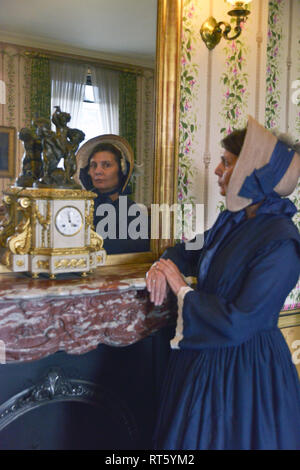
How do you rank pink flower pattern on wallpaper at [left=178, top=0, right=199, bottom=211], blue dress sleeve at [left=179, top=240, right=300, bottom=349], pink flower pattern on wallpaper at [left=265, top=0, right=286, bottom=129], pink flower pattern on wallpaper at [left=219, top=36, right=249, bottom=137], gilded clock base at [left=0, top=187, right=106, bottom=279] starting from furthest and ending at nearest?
pink flower pattern on wallpaper at [left=265, top=0, right=286, bottom=129] → pink flower pattern on wallpaper at [left=219, top=36, right=249, bottom=137] → pink flower pattern on wallpaper at [left=178, top=0, right=199, bottom=211] → gilded clock base at [left=0, top=187, right=106, bottom=279] → blue dress sleeve at [left=179, top=240, right=300, bottom=349]

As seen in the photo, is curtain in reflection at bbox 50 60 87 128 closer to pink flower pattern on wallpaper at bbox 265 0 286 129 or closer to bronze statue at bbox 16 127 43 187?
bronze statue at bbox 16 127 43 187

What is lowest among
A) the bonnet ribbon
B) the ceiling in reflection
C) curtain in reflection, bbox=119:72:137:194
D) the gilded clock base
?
the gilded clock base

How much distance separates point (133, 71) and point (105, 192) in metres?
0.56

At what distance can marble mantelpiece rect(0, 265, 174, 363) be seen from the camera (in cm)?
158

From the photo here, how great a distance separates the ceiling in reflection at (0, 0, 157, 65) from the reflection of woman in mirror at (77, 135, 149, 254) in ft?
1.31

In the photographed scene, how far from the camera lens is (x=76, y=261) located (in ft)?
5.85

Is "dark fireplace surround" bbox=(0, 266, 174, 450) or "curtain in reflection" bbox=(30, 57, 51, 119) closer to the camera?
"dark fireplace surround" bbox=(0, 266, 174, 450)

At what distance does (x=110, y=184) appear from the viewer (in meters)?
2.02

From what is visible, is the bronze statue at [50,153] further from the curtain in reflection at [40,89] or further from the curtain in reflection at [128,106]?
the curtain in reflection at [128,106]

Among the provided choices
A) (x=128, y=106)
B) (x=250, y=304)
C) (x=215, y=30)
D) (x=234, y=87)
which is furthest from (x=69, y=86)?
(x=250, y=304)

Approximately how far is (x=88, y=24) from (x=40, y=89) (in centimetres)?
37

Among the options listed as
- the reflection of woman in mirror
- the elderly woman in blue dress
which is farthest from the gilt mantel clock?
the elderly woman in blue dress

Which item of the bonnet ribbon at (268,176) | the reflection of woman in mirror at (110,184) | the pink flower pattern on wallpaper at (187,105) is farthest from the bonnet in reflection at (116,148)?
the bonnet ribbon at (268,176)

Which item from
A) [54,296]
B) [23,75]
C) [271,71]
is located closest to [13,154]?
[23,75]
